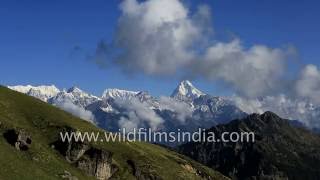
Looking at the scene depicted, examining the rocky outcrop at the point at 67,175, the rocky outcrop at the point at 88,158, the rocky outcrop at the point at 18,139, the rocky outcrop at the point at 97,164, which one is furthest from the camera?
the rocky outcrop at the point at 97,164

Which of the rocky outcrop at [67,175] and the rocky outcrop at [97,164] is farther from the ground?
the rocky outcrop at [97,164]

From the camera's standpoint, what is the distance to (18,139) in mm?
152375

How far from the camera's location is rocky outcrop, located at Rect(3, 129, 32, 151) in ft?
501

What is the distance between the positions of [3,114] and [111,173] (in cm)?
4054

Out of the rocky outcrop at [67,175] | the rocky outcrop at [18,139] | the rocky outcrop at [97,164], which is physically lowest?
the rocky outcrop at [67,175]

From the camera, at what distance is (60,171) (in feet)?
508

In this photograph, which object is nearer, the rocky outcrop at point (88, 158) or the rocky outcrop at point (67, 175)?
the rocky outcrop at point (67, 175)

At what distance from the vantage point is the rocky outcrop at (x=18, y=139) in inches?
6009

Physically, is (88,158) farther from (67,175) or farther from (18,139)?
(18,139)

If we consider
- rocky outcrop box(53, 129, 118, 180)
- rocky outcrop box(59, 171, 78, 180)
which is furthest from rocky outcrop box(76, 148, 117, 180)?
rocky outcrop box(59, 171, 78, 180)

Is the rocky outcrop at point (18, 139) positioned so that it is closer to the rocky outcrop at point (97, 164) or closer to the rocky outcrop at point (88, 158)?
the rocky outcrop at point (88, 158)

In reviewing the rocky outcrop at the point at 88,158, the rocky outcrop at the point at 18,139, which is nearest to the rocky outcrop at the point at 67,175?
the rocky outcrop at the point at 18,139

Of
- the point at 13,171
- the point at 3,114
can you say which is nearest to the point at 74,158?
the point at 3,114

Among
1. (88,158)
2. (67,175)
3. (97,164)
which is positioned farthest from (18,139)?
(97,164)
